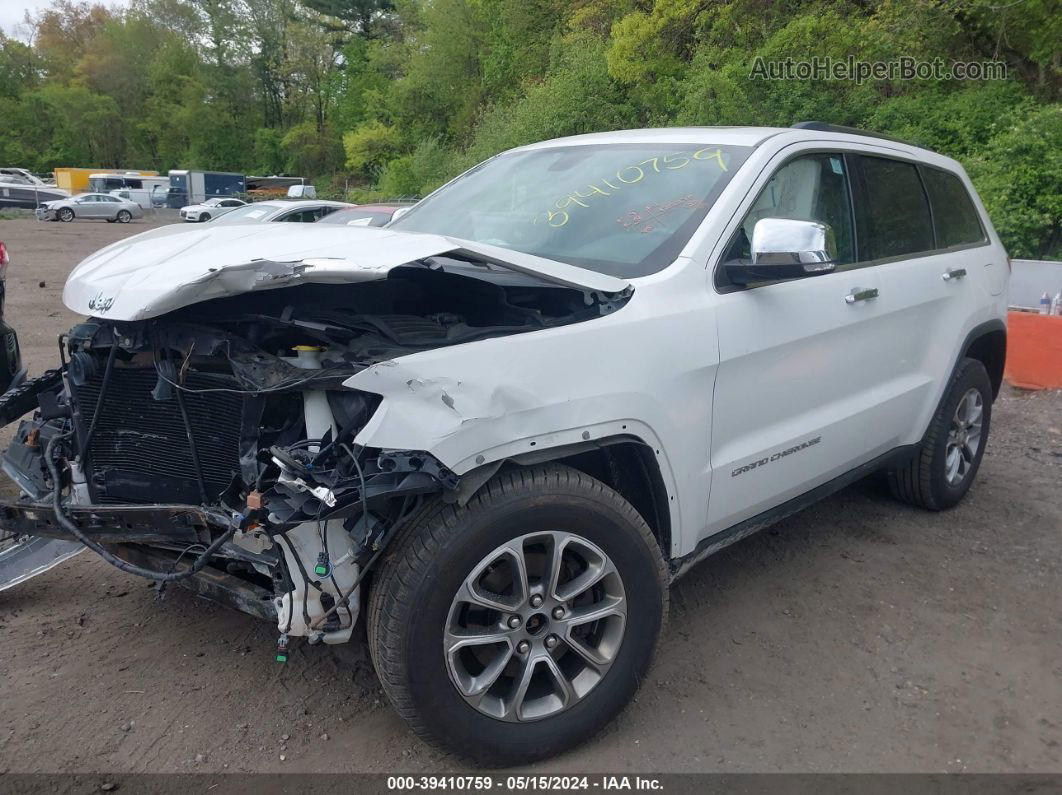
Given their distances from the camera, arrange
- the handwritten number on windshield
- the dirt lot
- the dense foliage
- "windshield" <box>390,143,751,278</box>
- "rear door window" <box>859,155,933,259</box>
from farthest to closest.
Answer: the dense foliage < "rear door window" <box>859,155,933,259</box> < the handwritten number on windshield < "windshield" <box>390,143,751,278</box> < the dirt lot

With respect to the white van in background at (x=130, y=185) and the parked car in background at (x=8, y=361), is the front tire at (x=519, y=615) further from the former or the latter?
the white van in background at (x=130, y=185)

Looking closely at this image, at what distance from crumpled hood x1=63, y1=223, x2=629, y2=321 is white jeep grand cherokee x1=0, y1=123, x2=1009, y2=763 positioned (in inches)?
0.5

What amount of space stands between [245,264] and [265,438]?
0.49 metres

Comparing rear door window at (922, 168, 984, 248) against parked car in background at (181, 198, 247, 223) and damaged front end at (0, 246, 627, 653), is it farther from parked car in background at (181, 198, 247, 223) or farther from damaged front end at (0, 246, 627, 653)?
parked car in background at (181, 198, 247, 223)

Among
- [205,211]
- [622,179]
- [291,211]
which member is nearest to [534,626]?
[622,179]

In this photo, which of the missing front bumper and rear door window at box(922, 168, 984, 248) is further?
rear door window at box(922, 168, 984, 248)

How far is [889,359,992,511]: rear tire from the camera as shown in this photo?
4574 millimetres

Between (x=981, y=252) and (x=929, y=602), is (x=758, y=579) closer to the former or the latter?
(x=929, y=602)

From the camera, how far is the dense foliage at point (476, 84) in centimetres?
1458

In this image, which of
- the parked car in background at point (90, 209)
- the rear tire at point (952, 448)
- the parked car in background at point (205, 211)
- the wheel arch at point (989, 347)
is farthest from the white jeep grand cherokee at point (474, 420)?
the parked car in background at point (90, 209)

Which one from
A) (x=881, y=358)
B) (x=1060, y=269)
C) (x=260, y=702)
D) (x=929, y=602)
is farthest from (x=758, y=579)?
(x=1060, y=269)

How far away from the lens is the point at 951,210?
15.4ft

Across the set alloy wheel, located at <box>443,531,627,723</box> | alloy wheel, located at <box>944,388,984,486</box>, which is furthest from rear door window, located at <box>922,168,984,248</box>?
alloy wheel, located at <box>443,531,627,723</box>

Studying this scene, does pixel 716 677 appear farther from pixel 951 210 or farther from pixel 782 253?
pixel 951 210
